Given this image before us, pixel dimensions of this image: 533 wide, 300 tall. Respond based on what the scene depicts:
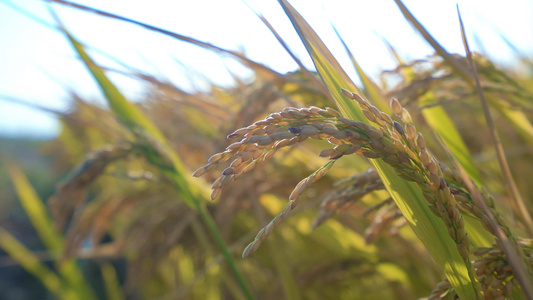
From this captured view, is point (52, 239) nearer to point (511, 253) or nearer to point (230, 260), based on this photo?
point (230, 260)

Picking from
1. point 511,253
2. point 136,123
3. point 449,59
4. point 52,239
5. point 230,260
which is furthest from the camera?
point 52,239

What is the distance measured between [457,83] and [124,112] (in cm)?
80

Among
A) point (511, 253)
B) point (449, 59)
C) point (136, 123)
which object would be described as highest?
point (136, 123)

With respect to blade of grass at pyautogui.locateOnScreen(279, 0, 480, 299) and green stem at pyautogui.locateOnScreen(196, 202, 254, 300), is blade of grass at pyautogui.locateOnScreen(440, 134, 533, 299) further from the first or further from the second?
green stem at pyautogui.locateOnScreen(196, 202, 254, 300)

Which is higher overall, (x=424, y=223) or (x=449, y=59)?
(x=449, y=59)

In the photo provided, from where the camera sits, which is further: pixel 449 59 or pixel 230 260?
pixel 230 260

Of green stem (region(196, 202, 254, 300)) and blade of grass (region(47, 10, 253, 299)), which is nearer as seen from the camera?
green stem (region(196, 202, 254, 300))

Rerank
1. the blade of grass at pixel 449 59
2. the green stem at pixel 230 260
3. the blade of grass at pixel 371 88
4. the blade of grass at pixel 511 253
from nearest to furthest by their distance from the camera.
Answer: the blade of grass at pixel 511 253 → the blade of grass at pixel 449 59 → the blade of grass at pixel 371 88 → the green stem at pixel 230 260

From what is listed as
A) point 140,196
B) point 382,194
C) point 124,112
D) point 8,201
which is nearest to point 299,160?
point 382,194

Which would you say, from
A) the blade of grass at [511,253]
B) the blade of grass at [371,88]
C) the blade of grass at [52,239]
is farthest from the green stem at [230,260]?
the blade of grass at [52,239]

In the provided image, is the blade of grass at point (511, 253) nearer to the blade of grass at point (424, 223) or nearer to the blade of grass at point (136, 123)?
the blade of grass at point (424, 223)

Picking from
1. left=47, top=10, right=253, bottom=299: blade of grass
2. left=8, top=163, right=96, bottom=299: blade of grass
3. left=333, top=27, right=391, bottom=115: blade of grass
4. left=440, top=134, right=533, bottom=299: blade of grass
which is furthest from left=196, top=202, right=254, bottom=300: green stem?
left=8, top=163, right=96, bottom=299: blade of grass

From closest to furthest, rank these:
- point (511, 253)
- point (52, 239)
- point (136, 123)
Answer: point (511, 253), point (136, 123), point (52, 239)

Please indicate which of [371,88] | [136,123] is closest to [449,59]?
[371,88]
